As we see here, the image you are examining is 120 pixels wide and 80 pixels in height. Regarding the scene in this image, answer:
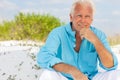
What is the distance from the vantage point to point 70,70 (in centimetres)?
391

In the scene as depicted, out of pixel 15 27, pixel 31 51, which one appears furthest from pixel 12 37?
pixel 31 51

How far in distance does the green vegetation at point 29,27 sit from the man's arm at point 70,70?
32.7ft

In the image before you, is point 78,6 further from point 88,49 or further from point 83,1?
point 88,49

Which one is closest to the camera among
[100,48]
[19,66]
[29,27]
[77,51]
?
[100,48]

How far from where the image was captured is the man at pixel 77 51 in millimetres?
3982

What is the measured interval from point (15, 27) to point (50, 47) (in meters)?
10.4

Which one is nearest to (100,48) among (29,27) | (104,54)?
(104,54)

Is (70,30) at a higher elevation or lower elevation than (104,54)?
higher

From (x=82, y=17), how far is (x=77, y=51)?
38cm

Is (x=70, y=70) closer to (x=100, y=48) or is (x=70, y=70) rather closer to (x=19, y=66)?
(x=100, y=48)

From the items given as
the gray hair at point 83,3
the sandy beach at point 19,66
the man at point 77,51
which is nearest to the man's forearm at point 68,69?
the man at point 77,51

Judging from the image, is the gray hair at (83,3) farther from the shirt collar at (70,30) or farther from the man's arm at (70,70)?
the man's arm at (70,70)

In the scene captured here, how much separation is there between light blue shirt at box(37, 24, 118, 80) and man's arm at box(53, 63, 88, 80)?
0.10 meters

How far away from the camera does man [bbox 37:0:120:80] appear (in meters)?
3.98
